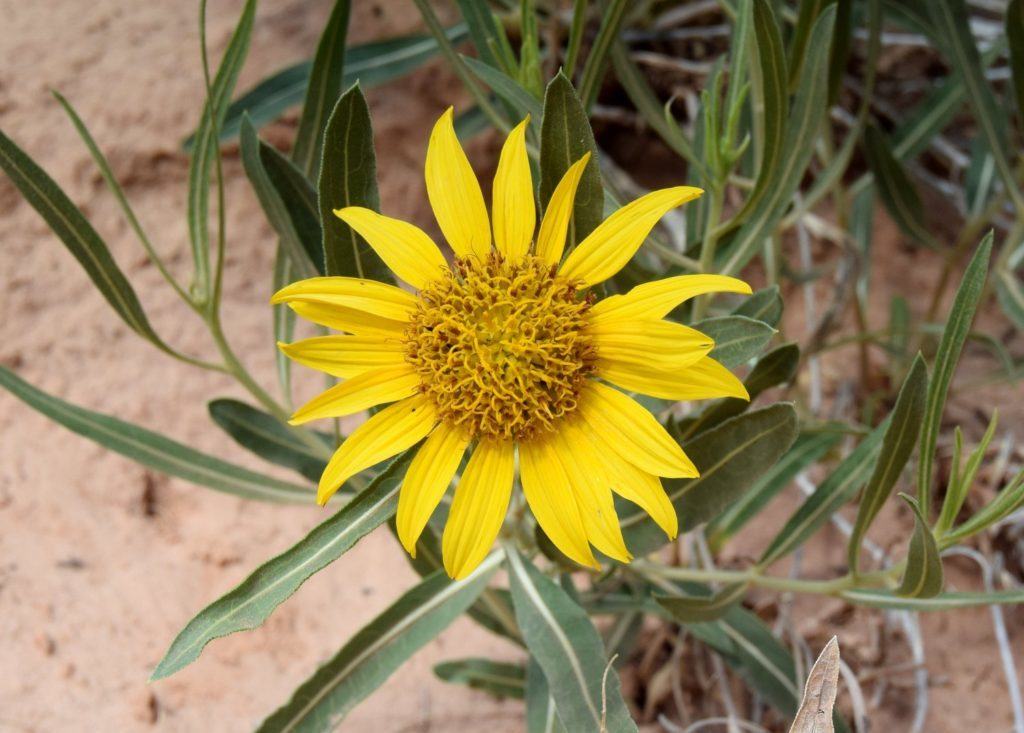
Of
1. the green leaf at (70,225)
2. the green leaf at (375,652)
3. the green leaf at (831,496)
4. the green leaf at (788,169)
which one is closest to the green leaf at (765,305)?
the green leaf at (788,169)

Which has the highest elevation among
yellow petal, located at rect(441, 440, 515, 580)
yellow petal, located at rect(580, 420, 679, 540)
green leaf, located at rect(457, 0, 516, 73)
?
green leaf, located at rect(457, 0, 516, 73)

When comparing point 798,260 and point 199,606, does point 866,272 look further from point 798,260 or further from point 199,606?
point 199,606

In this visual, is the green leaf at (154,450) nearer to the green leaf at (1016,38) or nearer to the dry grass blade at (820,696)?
the dry grass blade at (820,696)

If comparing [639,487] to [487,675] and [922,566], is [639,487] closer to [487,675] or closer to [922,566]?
[922,566]

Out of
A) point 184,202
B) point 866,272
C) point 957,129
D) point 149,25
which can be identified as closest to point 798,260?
point 866,272

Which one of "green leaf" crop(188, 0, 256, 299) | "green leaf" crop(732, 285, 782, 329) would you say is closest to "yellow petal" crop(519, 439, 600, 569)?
"green leaf" crop(732, 285, 782, 329)

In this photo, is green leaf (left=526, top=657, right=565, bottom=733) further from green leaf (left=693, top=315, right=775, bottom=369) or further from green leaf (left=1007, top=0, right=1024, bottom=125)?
green leaf (left=1007, top=0, right=1024, bottom=125)

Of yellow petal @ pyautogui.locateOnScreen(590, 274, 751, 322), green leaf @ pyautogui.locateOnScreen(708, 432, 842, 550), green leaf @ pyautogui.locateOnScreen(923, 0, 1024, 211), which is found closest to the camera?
yellow petal @ pyautogui.locateOnScreen(590, 274, 751, 322)
